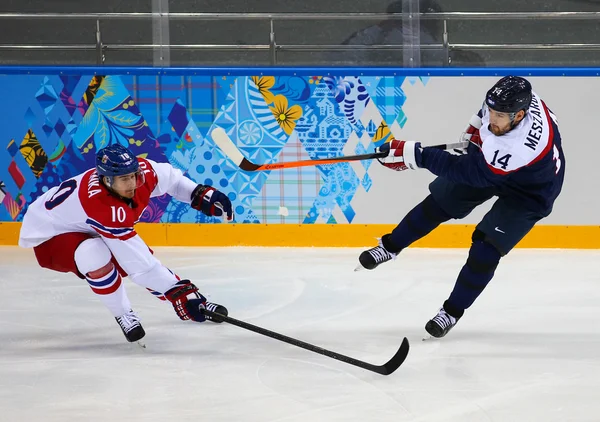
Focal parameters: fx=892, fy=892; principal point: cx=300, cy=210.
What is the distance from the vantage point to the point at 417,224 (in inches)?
148

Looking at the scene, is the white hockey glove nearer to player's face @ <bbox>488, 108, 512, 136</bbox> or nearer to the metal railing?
player's face @ <bbox>488, 108, 512, 136</bbox>

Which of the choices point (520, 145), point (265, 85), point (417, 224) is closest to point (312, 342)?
point (417, 224)

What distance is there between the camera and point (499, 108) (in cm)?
316

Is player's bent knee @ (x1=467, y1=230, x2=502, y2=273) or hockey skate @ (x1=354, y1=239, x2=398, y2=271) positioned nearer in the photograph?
player's bent knee @ (x1=467, y1=230, x2=502, y2=273)

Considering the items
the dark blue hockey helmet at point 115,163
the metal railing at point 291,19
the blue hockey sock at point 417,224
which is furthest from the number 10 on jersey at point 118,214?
the metal railing at point 291,19

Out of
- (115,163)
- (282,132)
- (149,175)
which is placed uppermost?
(115,163)

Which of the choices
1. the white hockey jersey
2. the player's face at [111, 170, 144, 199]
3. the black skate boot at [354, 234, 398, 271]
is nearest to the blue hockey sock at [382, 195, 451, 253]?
the black skate boot at [354, 234, 398, 271]

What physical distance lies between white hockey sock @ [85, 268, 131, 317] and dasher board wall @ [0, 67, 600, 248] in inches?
82.9

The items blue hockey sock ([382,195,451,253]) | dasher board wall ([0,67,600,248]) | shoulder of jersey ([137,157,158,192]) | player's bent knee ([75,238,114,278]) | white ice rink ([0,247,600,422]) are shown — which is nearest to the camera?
white ice rink ([0,247,600,422])

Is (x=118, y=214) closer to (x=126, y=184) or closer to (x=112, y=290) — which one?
(x=126, y=184)

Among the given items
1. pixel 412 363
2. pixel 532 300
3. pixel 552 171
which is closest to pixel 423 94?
pixel 532 300

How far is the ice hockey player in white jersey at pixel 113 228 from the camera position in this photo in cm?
323

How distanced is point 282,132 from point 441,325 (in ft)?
7.55

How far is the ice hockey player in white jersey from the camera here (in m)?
3.23
